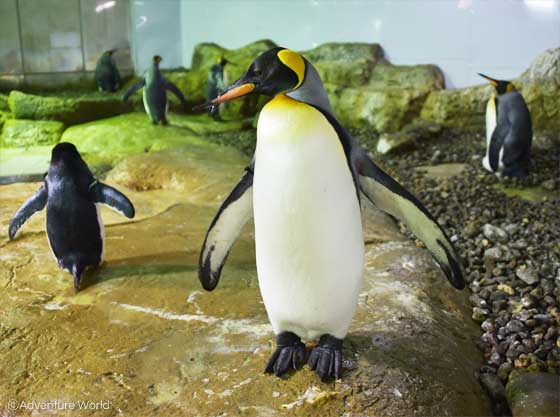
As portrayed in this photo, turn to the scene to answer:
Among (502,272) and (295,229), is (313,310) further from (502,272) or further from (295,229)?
(502,272)

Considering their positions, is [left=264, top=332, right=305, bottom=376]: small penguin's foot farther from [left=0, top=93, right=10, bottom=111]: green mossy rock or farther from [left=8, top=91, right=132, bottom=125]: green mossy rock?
[left=0, top=93, right=10, bottom=111]: green mossy rock

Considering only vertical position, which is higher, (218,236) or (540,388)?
(218,236)

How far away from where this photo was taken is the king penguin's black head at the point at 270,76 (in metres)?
1.74

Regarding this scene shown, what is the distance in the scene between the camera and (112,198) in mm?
3010

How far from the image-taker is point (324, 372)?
6.27 feet

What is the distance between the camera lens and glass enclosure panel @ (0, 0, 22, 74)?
730 cm

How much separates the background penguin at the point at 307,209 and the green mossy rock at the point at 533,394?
2.02ft

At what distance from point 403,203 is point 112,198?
5.69 feet

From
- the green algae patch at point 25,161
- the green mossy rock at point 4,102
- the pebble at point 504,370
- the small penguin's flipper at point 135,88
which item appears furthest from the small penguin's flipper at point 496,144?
the green mossy rock at point 4,102

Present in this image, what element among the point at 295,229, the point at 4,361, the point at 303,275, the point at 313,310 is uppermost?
the point at 295,229

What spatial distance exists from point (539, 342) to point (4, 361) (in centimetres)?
241

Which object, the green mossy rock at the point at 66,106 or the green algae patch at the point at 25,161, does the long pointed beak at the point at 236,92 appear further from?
the green mossy rock at the point at 66,106

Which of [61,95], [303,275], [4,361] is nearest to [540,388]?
[303,275]

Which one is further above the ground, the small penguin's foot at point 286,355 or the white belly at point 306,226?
the white belly at point 306,226
